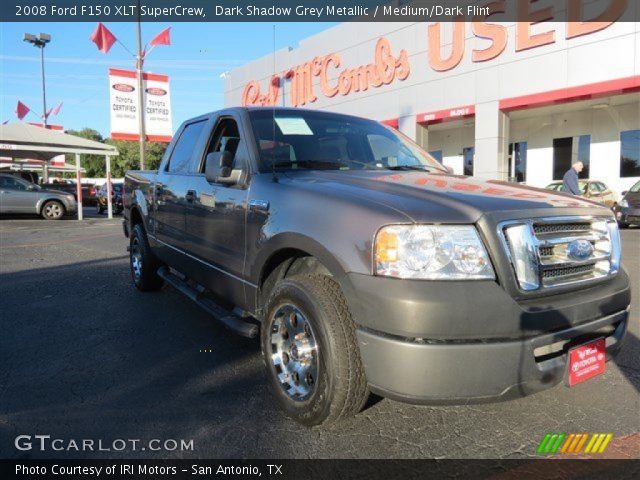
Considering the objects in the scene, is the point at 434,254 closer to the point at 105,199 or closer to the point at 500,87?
the point at 500,87

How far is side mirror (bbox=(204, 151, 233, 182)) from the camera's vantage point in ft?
10.5

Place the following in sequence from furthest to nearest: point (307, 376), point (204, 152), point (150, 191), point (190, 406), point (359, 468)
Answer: point (150, 191) < point (204, 152) < point (190, 406) < point (307, 376) < point (359, 468)

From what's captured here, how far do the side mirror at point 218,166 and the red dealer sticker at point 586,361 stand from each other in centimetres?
223

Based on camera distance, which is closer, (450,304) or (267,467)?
(450,304)

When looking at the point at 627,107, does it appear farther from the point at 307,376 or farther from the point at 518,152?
the point at 307,376

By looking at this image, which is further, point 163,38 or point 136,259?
point 163,38

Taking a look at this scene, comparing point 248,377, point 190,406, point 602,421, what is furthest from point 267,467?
point 602,421

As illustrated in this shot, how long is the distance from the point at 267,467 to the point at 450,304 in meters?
1.16

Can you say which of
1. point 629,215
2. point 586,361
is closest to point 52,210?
point 629,215

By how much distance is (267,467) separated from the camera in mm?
2326

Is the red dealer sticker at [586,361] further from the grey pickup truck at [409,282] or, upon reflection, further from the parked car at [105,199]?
the parked car at [105,199]

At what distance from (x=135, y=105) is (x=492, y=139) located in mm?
15082

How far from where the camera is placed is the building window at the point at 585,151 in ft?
61.2

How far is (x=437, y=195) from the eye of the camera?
243cm
